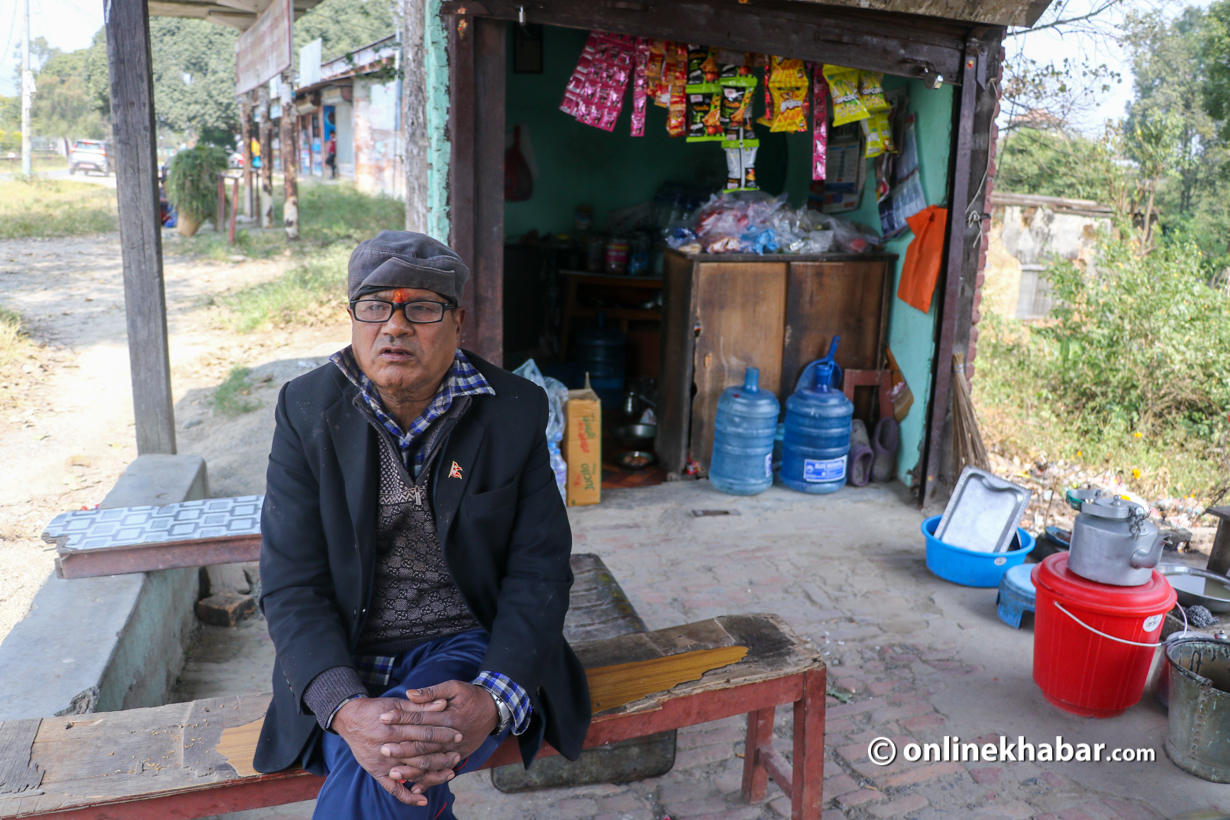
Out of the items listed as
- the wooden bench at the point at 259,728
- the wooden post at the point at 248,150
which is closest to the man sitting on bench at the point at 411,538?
the wooden bench at the point at 259,728

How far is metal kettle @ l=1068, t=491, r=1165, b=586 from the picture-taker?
9.86 feet

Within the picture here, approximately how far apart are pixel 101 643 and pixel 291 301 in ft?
26.7

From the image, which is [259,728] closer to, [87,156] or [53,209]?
[53,209]

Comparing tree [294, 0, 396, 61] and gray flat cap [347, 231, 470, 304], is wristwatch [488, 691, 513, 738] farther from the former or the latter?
tree [294, 0, 396, 61]

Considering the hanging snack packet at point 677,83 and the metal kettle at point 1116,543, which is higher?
the hanging snack packet at point 677,83

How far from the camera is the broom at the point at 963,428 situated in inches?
205

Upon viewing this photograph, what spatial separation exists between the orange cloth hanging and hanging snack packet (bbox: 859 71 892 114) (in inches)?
29.7

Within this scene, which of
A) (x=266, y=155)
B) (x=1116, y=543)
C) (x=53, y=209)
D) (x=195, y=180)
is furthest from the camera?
(x=53, y=209)

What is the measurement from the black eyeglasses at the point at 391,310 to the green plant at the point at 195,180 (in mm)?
15921

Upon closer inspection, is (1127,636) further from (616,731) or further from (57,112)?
(57,112)

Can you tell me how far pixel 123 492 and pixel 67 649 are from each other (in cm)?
140

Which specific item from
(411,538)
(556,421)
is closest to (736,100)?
(556,421)

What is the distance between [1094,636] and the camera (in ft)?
10.2

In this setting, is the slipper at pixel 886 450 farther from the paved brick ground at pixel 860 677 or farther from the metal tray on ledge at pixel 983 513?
the metal tray on ledge at pixel 983 513
